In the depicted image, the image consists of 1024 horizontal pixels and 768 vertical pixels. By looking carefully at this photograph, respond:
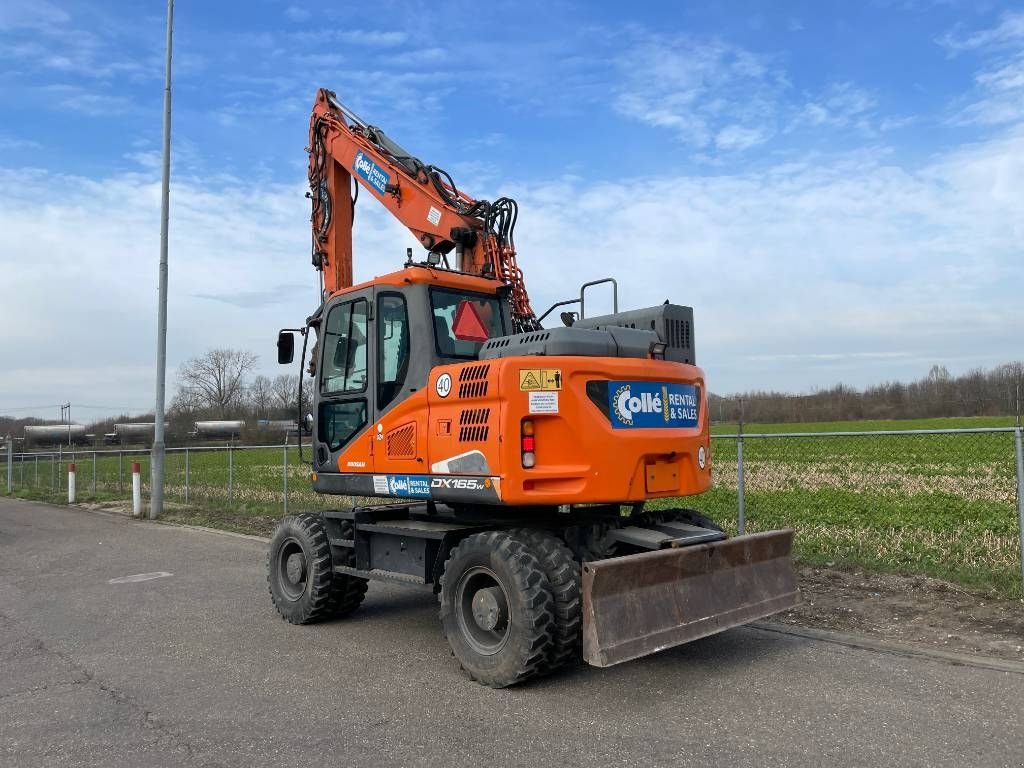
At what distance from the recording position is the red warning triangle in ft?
21.3

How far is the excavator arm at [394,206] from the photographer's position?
7895mm

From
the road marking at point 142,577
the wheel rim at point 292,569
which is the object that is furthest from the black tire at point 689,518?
the road marking at point 142,577

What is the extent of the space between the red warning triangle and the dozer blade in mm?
2197

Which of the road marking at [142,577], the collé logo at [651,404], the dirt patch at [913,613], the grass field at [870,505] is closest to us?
the collé logo at [651,404]

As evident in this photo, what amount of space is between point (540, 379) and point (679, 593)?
1.66 m

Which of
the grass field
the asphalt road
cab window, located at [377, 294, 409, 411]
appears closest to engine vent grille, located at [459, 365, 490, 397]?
cab window, located at [377, 294, 409, 411]

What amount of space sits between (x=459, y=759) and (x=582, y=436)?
2080mm

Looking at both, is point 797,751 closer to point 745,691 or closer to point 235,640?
point 745,691

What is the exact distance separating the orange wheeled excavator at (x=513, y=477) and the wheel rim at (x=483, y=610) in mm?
14

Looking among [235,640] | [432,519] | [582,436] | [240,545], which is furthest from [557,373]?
[240,545]

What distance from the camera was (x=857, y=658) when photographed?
18.5 feet

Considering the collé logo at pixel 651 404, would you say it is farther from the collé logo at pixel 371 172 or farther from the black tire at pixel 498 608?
the collé logo at pixel 371 172

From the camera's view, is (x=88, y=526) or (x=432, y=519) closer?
(x=432, y=519)

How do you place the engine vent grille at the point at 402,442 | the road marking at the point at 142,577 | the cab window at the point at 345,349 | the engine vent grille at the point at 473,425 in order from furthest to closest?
the road marking at the point at 142,577, the cab window at the point at 345,349, the engine vent grille at the point at 402,442, the engine vent grille at the point at 473,425
